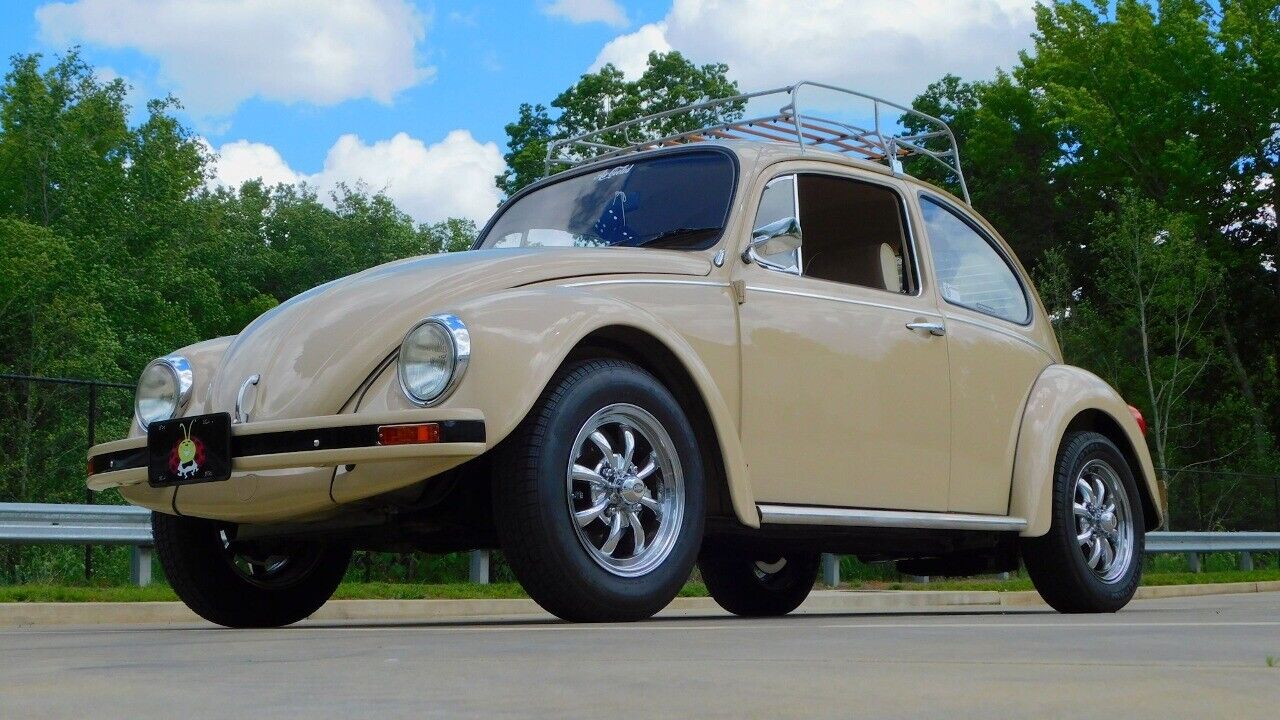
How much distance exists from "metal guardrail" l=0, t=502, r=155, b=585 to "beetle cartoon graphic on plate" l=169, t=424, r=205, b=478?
184 inches

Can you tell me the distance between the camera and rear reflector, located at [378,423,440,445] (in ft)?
15.8

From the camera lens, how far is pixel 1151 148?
36.1 meters

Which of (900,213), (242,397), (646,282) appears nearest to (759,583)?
(900,213)

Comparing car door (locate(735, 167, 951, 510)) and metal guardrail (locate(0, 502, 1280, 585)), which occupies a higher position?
car door (locate(735, 167, 951, 510))

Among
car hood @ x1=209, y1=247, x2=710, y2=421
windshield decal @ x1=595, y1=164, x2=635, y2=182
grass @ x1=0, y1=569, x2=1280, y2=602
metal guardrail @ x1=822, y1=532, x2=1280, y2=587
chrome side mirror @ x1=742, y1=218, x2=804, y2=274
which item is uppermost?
windshield decal @ x1=595, y1=164, x2=635, y2=182

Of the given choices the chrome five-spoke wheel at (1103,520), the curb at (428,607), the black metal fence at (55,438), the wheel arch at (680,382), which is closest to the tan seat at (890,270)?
the chrome five-spoke wheel at (1103,520)

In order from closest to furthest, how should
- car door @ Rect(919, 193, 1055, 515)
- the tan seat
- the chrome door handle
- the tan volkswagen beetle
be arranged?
the tan volkswagen beetle → the chrome door handle → car door @ Rect(919, 193, 1055, 515) → the tan seat

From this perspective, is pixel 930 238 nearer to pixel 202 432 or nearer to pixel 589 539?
pixel 589 539

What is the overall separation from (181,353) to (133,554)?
4.69 metres

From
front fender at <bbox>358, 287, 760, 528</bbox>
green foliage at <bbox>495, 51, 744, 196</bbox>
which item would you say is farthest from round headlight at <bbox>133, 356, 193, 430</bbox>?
green foliage at <bbox>495, 51, 744, 196</bbox>

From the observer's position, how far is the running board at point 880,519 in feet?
19.3

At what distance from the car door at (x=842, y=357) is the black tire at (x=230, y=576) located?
1936 millimetres

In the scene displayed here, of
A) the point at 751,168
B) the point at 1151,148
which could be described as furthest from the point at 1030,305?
the point at 1151,148

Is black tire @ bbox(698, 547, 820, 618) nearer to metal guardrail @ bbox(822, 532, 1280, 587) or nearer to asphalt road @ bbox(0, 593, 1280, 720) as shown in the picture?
asphalt road @ bbox(0, 593, 1280, 720)
